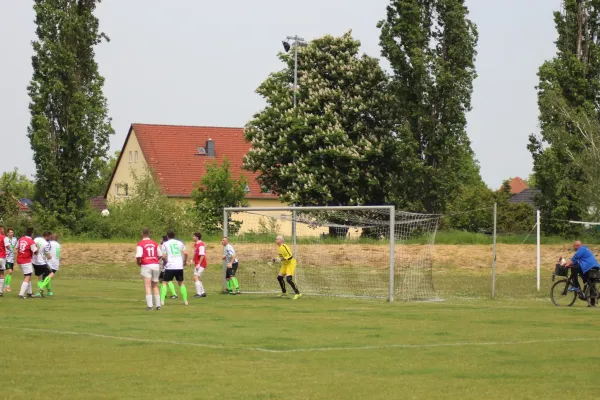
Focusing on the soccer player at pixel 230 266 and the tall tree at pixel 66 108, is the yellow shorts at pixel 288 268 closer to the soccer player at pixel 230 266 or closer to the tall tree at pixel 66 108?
the soccer player at pixel 230 266

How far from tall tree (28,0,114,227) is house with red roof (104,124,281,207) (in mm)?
26545

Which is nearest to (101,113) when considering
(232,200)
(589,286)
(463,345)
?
(232,200)

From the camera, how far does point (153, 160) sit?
288 ft

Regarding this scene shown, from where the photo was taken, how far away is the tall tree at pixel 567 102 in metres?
53.4

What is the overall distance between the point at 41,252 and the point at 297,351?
15979 mm

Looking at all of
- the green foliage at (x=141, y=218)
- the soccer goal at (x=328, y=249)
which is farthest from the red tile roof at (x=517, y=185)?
the soccer goal at (x=328, y=249)

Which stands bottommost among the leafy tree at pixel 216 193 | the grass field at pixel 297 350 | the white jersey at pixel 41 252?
the grass field at pixel 297 350

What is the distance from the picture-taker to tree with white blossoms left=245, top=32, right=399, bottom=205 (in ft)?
191

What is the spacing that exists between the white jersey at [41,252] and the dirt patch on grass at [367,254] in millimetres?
8049

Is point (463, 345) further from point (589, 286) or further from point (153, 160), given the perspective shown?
point (153, 160)

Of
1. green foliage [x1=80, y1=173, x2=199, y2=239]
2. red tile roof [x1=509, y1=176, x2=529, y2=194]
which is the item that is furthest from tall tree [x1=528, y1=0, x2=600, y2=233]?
red tile roof [x1=509, y1=176, x2=529, y2=194]

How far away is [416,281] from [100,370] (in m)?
20.6

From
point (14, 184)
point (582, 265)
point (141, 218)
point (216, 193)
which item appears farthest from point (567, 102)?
point (14, 184)

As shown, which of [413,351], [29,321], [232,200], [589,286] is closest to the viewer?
[413,351]
